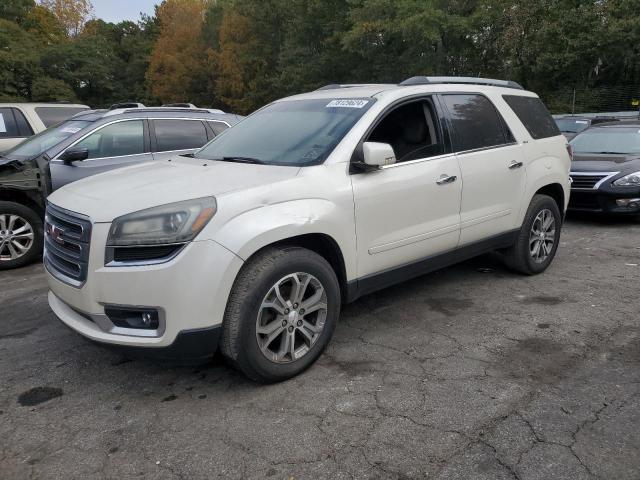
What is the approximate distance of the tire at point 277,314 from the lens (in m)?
2.96

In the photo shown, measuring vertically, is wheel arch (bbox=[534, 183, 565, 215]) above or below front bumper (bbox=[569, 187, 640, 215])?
above

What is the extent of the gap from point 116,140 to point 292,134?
3.40 meters

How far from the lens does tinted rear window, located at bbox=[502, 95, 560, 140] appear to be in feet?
16.5

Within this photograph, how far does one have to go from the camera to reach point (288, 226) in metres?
3.11

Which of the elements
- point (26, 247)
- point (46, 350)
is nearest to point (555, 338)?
point (46, 350)

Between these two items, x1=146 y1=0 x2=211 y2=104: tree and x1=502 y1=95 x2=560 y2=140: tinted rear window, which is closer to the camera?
x1=502 y1=95 x2=560 y2=140: tinted rear window

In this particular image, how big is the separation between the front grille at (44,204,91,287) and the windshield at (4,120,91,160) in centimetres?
340

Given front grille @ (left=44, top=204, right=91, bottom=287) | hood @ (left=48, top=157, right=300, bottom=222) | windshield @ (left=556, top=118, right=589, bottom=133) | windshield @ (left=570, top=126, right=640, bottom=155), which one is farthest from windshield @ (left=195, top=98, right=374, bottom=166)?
windshield @ (left=556, top=118, right=589, bottom=133)

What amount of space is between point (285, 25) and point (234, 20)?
4.34 m

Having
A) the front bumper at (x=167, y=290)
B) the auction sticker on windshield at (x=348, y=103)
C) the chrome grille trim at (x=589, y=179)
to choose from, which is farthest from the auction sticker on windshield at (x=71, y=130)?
the chrome grille trim at (x=589, y=179)

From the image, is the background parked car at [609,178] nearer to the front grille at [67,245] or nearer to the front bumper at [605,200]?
the front bumper at [605,200]

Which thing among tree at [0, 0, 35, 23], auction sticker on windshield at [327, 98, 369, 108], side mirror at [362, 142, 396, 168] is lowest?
side mirror at [362, 142, 396, 168]

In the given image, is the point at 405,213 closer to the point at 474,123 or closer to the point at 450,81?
the point at 474,123

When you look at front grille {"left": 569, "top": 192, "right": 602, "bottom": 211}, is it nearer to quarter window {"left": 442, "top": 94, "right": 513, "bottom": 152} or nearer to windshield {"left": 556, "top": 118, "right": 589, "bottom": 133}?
quarter window {"left": 442, "top": 94, "right": 513, "bottom": 152}
